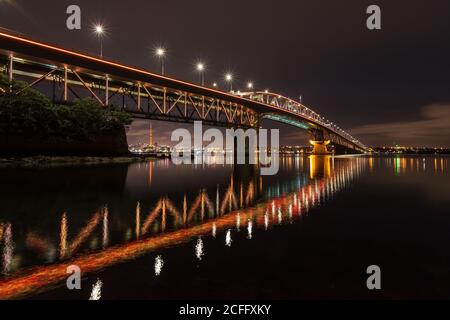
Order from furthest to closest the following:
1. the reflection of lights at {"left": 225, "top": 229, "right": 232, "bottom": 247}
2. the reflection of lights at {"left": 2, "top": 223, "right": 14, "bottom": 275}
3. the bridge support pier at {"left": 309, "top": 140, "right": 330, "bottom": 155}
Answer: the bridge support pier at {"left": 309, "top": 140, "right": 330, "bottom": 155} → the reflection of lights at {"left": 225, "top": 229, "right": 232, "bottom": 247} → the reflection of lights at {"left": 2, "top": 223, "right": 14, "bottom": 275}

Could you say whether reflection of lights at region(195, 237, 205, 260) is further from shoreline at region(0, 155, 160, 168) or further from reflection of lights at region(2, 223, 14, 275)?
shoreline at region(0, 155, 160, 168)

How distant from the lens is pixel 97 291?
17.5 feet

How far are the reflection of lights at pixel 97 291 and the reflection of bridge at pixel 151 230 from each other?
0.77 metres

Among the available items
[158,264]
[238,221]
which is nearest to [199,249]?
[158,264]

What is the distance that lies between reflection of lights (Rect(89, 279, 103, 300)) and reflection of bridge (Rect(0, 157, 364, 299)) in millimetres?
769

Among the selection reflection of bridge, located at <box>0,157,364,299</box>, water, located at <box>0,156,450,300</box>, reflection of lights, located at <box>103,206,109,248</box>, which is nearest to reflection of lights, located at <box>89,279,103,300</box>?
water, located at <box>0,156,450,300</box>

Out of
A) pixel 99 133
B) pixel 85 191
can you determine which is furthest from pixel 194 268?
pixel 99 133

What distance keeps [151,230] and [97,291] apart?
4291mm

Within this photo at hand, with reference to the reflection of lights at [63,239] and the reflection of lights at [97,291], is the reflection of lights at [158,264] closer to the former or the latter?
the reflection of lights at [97,291]

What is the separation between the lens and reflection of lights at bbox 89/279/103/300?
16.9 feet
